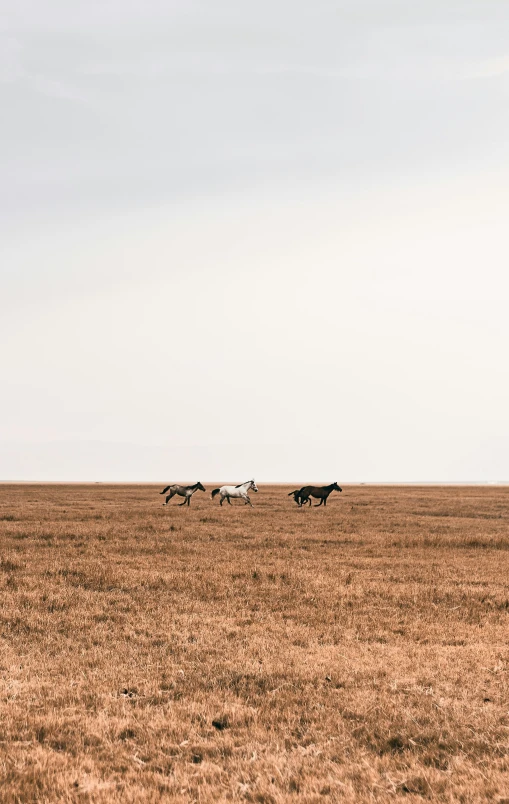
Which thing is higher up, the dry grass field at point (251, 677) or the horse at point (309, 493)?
the horse at point (309, 493)

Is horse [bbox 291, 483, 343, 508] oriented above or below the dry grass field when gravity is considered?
above

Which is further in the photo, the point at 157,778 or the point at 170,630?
the point at 170,630

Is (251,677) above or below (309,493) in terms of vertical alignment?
below

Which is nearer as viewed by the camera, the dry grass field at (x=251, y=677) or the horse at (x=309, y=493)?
the dry grass field at (x=251, y=677)

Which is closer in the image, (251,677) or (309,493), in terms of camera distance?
(251,677)

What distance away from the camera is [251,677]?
9.74 m

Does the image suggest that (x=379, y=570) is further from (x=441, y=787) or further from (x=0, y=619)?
(x=441, y=787)

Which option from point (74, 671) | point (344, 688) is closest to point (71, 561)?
point (74, 671)

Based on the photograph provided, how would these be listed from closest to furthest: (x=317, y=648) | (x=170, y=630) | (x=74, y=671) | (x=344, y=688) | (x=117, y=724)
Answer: (x=117, y=724), (x=344, y=688), (x=74, y=671), (x=317, y=648), (x=170, y=630)

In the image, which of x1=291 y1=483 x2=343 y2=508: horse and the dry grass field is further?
x1=291 y1=483 x2=343 y2=508: horse

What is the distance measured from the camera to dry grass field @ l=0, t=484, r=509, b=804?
21.5 feet

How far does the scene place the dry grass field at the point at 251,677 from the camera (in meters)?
6.56

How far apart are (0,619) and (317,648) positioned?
646 centimetres

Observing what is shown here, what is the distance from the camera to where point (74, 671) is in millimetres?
10047
